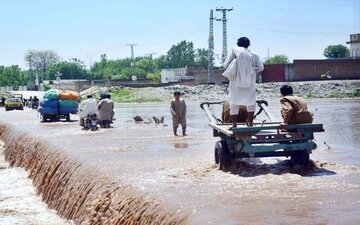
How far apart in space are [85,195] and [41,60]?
14092 cm

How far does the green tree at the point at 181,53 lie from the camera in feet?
494

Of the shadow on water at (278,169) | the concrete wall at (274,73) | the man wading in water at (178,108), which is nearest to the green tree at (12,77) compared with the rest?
the concrete wall at (274,73)

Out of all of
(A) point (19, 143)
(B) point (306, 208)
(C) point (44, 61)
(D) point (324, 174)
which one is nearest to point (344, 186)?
(D) point (324, 174)

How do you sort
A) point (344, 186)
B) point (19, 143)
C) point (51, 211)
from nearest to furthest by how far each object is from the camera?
point (344, 186)
point (51, 211)
point (19, 143)

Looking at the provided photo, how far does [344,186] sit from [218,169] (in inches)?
98.6

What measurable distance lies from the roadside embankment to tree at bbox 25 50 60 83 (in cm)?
12799

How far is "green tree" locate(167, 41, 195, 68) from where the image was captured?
150m

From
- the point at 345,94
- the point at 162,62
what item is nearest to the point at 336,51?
the point at 162,62

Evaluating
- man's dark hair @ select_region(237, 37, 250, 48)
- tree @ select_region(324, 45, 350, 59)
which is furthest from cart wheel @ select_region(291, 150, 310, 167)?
tree @ select_region(324, 45, 350, 59)

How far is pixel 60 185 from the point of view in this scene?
13.3 m

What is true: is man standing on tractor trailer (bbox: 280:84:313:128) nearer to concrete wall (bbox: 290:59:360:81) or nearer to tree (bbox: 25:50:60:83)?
concrete wall (bbox: 290:59:360:81)

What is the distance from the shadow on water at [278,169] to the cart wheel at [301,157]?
2.7 inches

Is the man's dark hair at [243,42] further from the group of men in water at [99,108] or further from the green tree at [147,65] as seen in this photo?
the green tree at [147,65]

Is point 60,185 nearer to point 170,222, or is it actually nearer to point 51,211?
point 51,211
